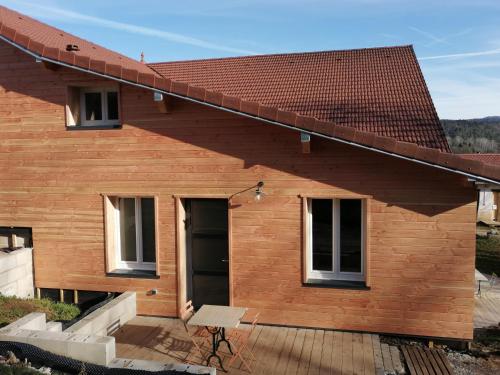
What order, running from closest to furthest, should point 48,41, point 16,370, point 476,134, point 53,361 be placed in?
point 16,370 < point 53,361 < point 48,41 < point 476,134

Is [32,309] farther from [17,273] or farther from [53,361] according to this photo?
[53,361]

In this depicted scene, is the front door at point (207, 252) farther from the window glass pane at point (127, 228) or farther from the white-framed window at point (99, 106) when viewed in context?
the white-framed window at point (99, 106)

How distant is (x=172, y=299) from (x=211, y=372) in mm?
2858

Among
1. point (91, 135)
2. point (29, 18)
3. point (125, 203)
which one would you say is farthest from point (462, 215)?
point (29, 18)

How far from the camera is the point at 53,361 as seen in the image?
16.1 feet

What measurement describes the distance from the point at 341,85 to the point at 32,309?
716 cm

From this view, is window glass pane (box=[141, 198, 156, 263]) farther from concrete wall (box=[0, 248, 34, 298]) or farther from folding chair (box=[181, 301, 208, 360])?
concrete wall (box=[0, 248, 34, 298])

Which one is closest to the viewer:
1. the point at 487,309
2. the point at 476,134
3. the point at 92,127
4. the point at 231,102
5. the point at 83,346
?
the point at 83,346

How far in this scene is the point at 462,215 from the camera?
6160 millimetres

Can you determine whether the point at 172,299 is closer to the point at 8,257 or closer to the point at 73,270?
the point at 73,270

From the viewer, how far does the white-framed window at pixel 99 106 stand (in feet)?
24.9

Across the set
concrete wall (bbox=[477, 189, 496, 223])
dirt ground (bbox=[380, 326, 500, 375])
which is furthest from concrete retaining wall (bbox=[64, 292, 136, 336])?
concrete wall (bbox=[477, 189, 496, 223])

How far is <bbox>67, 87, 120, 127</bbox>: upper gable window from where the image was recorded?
7.54 meters

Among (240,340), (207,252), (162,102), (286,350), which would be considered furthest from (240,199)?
(286,350)
